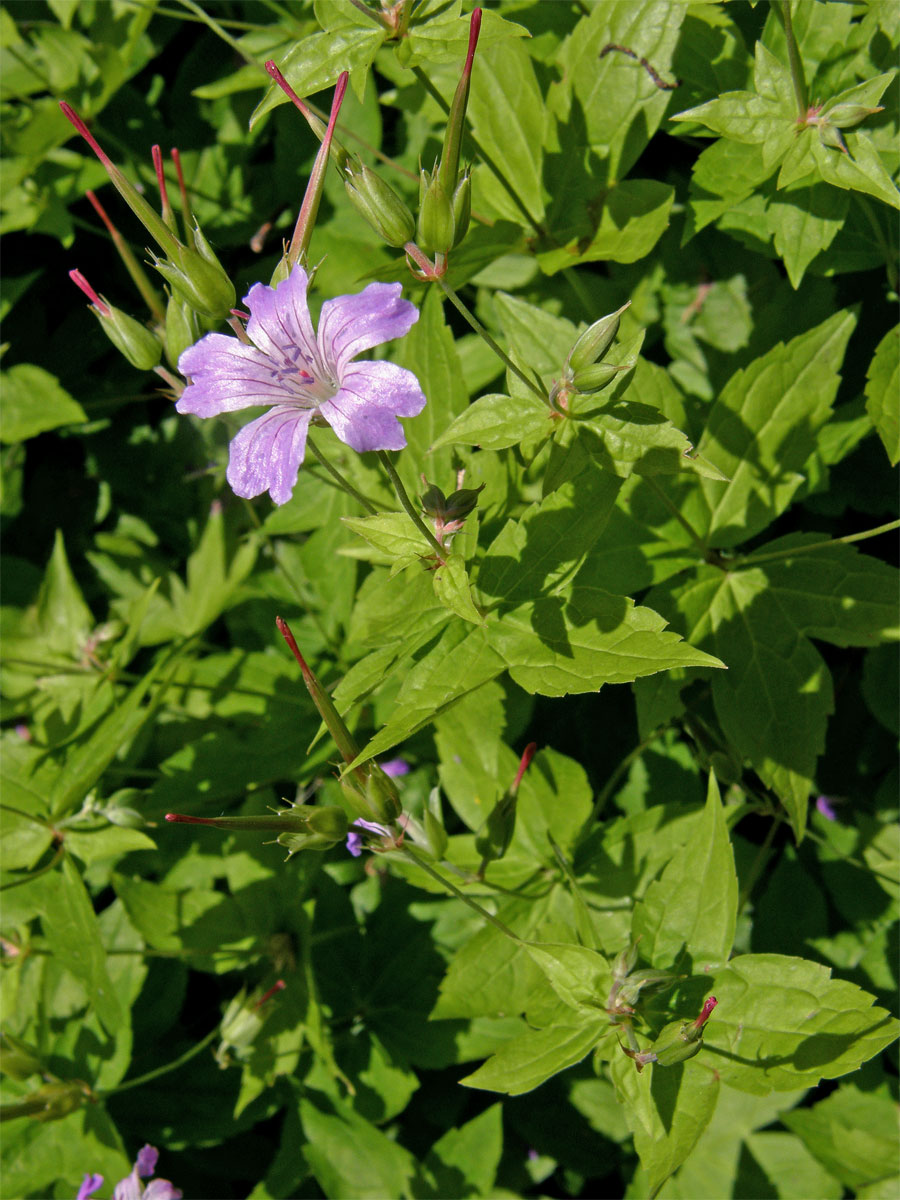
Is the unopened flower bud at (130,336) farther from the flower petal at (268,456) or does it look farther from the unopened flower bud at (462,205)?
the unopened flower bud at (462,205)

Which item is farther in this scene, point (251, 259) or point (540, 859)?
point (251, 259)

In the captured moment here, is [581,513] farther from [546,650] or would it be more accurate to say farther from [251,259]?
[251,259]

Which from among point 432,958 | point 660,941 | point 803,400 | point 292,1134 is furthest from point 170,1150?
point 803,400

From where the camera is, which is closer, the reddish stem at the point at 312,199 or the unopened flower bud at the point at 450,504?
the reddish stem at the point at 312,199

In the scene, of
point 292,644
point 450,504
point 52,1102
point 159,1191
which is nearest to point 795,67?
point 450,504

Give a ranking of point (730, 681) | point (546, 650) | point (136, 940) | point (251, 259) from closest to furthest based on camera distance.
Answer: point (546, 650)
point (730, 681)
point (136, 940)
point (251, 259)

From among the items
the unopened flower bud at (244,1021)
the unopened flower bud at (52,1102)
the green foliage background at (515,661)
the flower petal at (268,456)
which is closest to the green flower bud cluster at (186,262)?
the flower petal at (268,456)

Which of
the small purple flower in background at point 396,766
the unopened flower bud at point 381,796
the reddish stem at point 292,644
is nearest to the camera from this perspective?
the reddish stem at point 292,644
